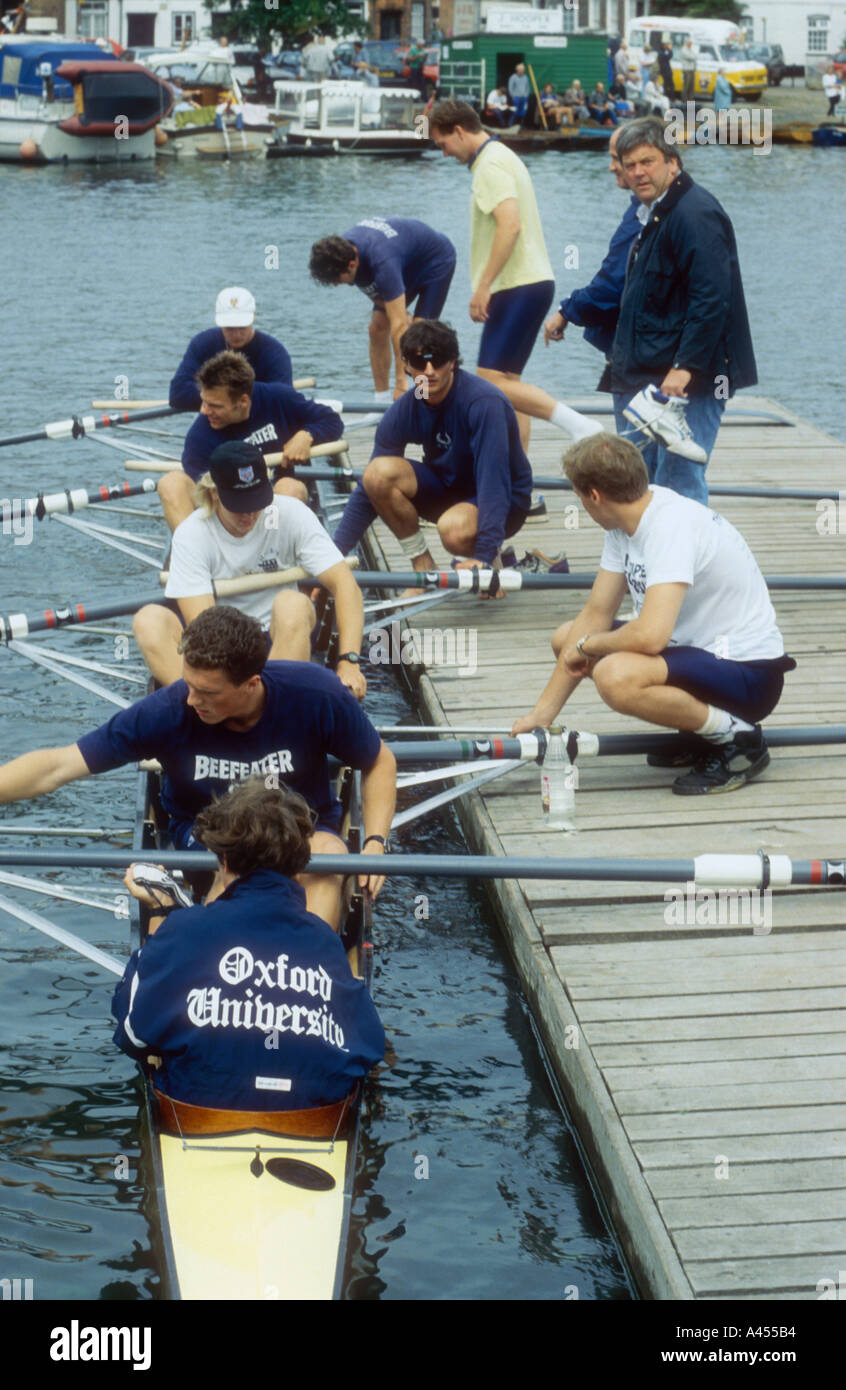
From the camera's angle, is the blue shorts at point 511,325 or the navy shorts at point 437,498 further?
the blue shorts at point 511,325

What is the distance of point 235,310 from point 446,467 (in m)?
1.63

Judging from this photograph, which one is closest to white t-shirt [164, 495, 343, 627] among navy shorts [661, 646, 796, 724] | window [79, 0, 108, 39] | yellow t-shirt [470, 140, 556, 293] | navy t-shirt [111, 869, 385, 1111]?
navy shorts [661, 646, 796, 724]

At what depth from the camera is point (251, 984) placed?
14.6 feet

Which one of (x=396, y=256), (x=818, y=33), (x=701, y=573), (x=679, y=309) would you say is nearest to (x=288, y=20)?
(x=818, y=33)

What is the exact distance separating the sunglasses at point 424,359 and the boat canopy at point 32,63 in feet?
141

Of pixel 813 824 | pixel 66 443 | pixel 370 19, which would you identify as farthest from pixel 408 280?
pixel 370 19

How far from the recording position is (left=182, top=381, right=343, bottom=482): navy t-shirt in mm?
9172

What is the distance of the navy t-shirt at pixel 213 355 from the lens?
9875mm

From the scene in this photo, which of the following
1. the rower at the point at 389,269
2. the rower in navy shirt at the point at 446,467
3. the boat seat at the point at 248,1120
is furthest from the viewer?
the rower at the point at 389,269

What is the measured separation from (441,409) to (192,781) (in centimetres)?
371

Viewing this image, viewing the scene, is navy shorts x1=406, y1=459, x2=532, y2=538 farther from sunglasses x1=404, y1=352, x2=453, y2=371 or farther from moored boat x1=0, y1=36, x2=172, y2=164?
moored boat x1=0, y1=36, x2=172, y2=164

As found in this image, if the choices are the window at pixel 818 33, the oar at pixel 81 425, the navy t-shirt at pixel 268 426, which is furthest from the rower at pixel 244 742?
the window at pixel 818 33

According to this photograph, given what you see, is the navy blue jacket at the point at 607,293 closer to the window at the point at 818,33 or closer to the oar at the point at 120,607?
the oar at the point at 120,607

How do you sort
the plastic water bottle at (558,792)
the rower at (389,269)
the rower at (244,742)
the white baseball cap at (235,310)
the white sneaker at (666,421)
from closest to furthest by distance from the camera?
the rower at (244,742)
the plastic water bottle at (558,792)
the white sneaker at (666,421)
the white baseball cap at (235,310)
the rower at (389,269)
